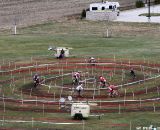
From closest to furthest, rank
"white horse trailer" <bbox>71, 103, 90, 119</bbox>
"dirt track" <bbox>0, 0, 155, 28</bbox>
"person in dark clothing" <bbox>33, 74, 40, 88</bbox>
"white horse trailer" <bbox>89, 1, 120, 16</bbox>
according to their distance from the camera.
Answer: "white horse trailer" <bbox>71, 103, 90, 119</bbox> → "person in dark clothing" <bbox>33, 74, 40, 88</bbox> → "dirt track" <bbox>0, 0, 155, 28</bbox> → "white horse trailer" <bbox>89, 1, 120, 16</bbox>

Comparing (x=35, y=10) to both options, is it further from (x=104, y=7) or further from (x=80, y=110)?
(x=80, y=110)

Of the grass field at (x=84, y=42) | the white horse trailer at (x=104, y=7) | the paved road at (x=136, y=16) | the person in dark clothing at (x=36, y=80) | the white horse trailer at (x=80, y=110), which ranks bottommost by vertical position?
the white horse trailer at (x=80, y=110)

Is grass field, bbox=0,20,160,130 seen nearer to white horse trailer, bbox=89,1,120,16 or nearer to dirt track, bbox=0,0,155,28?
dirt track, bbox=0,0,155,28

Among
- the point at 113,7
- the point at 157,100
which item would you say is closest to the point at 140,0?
the point at 113,7

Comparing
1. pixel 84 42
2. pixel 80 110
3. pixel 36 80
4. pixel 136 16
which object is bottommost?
pixel 80 110

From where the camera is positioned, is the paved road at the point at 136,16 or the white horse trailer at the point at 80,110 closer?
the white horse trailer at the point at 80,110

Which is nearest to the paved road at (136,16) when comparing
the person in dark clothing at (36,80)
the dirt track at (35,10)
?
the dirt track at (35,10)

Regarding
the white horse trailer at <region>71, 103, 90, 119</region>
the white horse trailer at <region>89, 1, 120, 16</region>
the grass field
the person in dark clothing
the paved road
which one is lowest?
the white horse trailer at <region>71, 103, 90, 119</region>

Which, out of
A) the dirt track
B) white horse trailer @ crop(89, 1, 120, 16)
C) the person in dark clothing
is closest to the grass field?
the person in dark clothing

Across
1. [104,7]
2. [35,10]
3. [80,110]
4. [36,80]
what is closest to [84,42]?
[104,7]

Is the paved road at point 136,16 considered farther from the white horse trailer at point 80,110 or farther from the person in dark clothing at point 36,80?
the white horse trailer at point 80,110

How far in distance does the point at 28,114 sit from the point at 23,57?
100 feet

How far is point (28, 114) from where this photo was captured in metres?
52.7

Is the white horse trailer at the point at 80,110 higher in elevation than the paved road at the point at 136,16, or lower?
lower
